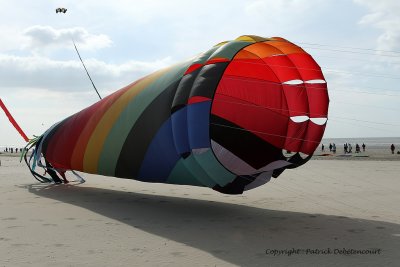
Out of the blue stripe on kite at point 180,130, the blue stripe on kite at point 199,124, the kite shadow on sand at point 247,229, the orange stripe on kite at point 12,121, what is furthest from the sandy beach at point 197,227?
the orange stripe on kite at point 12,121

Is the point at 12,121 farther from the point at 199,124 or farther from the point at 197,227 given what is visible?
the point at 197,227

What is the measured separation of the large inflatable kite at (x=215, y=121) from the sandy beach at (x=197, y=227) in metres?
0.90

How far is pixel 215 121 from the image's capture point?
35.1 feet

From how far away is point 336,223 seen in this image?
8.05m

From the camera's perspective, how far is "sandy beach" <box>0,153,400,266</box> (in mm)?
5727

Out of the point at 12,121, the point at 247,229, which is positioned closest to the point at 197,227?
the point at 247,229

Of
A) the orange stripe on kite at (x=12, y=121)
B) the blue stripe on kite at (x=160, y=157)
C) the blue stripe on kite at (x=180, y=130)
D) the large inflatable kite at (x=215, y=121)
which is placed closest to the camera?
the large inflatable kite at (x=215, y=121)

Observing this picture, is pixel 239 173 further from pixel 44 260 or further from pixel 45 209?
pixel 45 209

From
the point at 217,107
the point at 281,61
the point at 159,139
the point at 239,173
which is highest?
the point at 281,61

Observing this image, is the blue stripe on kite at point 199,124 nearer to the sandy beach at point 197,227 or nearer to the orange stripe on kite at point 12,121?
the sandy beach at point 197,227

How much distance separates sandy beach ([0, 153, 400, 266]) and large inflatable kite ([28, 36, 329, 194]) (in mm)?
903

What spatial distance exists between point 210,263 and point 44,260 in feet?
7.42

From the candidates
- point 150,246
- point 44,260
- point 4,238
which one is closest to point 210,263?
point 150,246

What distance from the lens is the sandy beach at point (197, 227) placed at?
5.73 m
